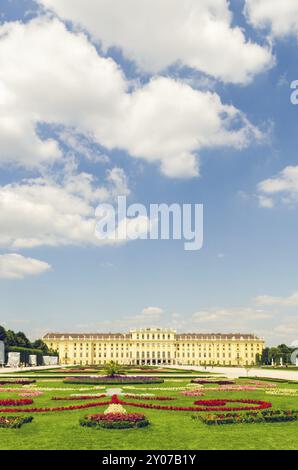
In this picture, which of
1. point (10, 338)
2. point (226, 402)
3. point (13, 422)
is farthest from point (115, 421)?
point (10, 338)

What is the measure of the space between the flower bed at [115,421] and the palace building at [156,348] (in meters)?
139

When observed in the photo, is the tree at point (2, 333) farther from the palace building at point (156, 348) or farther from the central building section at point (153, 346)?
the central building section at point (153, 346)

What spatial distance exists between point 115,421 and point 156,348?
460 feet

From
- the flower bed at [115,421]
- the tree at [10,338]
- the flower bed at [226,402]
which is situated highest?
the flower bed at [115,421]

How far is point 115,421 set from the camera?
13.3 meters

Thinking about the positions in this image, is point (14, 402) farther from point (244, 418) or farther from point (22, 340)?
point (22, 340)

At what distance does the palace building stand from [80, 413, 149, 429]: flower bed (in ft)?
454

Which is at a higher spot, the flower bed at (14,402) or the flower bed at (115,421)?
the flower bed at (115,421)

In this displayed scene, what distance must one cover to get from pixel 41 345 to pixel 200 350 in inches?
2523

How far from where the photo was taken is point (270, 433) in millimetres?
12586

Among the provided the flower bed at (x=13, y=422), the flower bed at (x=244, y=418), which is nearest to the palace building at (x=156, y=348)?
the flower bed at (x=244, y=418)

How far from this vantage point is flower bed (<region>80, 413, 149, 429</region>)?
12.8 meters

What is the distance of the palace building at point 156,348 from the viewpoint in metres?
150
